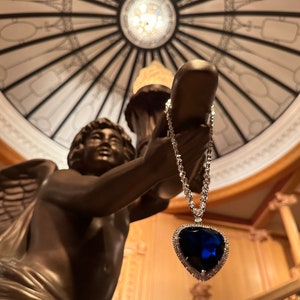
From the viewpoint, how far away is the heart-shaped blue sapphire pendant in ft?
4.42

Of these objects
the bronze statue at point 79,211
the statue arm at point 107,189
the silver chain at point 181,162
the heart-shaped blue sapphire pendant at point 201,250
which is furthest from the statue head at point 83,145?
the heart-shaped blue sapphire pendant at point 201,250

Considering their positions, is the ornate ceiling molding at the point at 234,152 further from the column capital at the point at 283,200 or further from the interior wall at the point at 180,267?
the interior wall at the point at 180,267

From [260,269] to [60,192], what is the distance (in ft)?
24.2

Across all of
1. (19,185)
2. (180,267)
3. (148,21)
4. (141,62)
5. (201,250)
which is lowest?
(201,250)

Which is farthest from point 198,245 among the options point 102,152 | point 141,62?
point 141,62

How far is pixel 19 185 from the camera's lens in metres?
1.93

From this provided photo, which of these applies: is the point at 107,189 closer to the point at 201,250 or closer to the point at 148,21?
the point at 201,250

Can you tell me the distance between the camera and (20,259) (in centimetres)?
149

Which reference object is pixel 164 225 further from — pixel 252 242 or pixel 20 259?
pixel 20 259

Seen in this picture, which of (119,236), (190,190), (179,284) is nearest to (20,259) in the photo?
(119,236)

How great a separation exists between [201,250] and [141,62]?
743cm

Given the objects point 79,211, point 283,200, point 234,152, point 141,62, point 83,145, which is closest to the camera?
point 79,211

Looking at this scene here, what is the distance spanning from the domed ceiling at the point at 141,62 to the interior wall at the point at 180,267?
141cm

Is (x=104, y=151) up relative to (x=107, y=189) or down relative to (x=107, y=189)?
up
